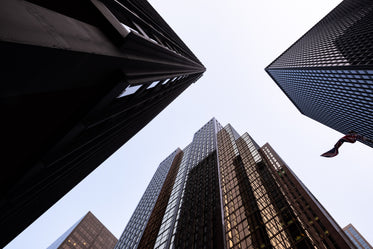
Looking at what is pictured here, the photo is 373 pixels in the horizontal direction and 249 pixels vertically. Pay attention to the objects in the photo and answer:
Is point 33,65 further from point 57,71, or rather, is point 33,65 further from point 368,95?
point 368,95

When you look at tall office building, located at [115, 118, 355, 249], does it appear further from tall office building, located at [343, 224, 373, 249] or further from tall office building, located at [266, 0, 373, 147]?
tall office building, located at [343, 224, 373, 249]

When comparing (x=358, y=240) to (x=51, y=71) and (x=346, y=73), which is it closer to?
(x=346, y=73)

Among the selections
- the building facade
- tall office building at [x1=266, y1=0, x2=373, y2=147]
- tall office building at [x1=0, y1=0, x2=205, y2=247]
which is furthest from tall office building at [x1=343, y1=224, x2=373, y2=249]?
tall office building at [x1=0, y1=0, x2=205, y2=247]

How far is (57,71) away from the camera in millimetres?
4312

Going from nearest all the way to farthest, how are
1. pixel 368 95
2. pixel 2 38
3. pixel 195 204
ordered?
pixel 2 38, pixel 195 204, pixel 368 95

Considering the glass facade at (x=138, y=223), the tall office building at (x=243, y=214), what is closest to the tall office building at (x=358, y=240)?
the tall office building at (x=243, y=214)

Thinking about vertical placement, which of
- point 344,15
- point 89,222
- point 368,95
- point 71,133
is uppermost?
point 71,133

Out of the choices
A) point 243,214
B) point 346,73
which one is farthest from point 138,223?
point 346,73

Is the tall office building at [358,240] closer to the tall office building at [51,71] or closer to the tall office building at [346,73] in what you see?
the tall office building at [346,73]

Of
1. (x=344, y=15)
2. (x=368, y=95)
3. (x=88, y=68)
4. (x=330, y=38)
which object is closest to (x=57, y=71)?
(x=88, y=68)

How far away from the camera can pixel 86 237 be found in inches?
4850

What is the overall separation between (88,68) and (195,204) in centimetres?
5546

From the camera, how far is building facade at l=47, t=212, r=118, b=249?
4441 inches

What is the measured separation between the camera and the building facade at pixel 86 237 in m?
113
